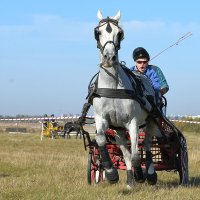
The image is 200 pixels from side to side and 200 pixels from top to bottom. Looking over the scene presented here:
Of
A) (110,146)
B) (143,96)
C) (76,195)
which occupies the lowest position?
(76,195)

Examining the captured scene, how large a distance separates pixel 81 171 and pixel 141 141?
281 centimetres

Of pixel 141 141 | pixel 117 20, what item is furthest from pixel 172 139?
pixel 117 20

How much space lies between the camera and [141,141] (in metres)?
9.13

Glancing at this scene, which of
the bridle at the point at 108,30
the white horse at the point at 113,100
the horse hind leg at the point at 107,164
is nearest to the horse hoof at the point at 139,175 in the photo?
the white horse at the point at 113,100

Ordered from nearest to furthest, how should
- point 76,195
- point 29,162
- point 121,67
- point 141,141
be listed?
1. point 76,195
2. point 121,67
3. point 141,141
4. point 29,162

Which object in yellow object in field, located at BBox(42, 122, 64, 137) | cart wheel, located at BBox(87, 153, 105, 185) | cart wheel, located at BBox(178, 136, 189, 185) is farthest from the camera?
yellow object in field, located at BBox(42, 122, 64, 137)

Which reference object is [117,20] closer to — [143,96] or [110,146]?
[143,96]

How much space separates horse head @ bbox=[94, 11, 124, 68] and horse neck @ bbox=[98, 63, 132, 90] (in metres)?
0.18

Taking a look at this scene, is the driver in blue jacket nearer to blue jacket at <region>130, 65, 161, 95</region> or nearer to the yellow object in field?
blue jacket at <region>130, 65, 161, 95</region>

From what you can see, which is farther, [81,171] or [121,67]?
[81,171]

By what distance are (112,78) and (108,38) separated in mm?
641

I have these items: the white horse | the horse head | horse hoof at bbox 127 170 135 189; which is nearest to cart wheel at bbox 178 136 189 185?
horse hoof at bbox 127 170 135 189

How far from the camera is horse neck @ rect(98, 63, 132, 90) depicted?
7434mm

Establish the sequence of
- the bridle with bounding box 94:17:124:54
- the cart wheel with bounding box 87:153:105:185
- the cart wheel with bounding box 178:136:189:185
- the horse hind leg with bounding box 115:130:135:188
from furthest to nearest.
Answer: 1. the cart wheel with bounding box 87:153:105:185
2. the cart wheel with bounding box 178:136:189:185
3. the horse hind leg with bounding box 115:130:135:188
4. the bridle with bounding box 94:17:124:54
